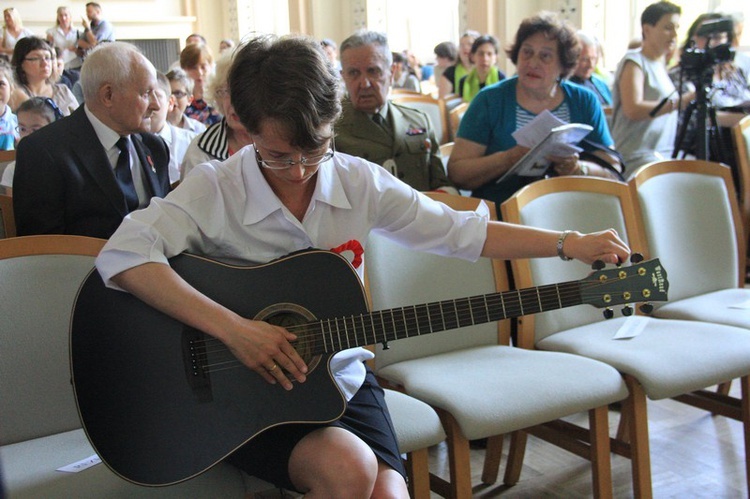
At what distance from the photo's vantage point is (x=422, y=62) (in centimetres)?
1185

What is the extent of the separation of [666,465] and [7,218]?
7.28ft

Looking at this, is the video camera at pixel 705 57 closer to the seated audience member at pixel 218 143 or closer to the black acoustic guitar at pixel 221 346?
the seated audience member at pixel 218 143

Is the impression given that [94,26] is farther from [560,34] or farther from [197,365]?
[197,365]

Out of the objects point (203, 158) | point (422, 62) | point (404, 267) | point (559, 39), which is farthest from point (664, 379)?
point (422, 62)

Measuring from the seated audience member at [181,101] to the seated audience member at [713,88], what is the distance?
2.62 meters

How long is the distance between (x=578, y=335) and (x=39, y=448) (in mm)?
1541

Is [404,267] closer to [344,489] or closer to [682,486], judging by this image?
[344,489]

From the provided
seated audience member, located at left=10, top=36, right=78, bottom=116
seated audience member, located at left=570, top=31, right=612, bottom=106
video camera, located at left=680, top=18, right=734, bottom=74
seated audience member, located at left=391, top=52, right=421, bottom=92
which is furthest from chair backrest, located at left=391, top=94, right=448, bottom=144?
seated audience member, located at left=391, top=52, right=421, bottom=92

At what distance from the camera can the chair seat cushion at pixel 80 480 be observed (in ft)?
5.02

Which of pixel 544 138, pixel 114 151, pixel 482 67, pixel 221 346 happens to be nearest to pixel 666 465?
pixel 544 138

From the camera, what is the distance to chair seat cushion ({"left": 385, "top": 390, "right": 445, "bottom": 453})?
1834 mm

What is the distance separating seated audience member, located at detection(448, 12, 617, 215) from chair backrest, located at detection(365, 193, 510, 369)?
0.61 m

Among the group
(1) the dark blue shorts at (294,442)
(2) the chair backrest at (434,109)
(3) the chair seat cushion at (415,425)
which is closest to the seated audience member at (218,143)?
(3) the chair seat cushion at (415,425)

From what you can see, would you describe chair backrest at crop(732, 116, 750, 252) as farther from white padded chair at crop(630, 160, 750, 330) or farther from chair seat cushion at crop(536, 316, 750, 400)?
chair seat cushion at crop(536, 316, 750, 400)
